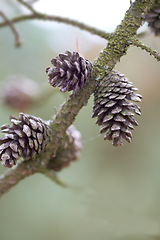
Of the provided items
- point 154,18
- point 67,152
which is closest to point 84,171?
point 67,152

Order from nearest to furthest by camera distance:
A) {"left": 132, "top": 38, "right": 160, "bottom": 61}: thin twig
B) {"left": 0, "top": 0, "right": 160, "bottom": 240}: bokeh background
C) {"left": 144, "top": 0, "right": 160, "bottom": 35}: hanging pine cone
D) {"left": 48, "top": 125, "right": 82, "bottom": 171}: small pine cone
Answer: {"left": 132, "top": 38, "right": 160, "bottom": 61}: thin twig, {"left": 144, "top": 0, "right": 160, "bottom": 35}: hanging pine cone, {"left": 48, "top": 125, "right": 82, "bottom": 171}: small pine cone, {"left": 0, "top": 0, "right": 160, "bottom": 240}: bokeh background

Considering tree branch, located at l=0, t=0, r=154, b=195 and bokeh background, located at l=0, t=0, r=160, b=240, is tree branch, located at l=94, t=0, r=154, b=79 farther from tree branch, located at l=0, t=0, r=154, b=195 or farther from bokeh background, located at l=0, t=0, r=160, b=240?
bokeh background, located at l=0, t=0, r=160, b=240

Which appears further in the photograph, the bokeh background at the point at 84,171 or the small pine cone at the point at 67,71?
the bokeh background at the point at 84,171

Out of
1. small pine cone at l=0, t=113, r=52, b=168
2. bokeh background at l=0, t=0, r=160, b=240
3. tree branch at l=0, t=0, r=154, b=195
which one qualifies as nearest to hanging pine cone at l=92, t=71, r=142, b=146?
tree branch at l=0, t=0, r=154, b=195

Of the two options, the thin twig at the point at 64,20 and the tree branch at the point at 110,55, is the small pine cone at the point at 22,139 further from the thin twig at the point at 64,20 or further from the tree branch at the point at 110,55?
the thin twig at the point at 64,20

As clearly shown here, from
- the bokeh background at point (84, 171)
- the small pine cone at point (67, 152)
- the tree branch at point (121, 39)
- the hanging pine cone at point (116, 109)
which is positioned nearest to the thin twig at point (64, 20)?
the tree branch at point (121, 39)
